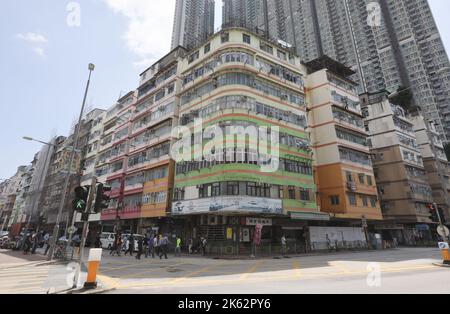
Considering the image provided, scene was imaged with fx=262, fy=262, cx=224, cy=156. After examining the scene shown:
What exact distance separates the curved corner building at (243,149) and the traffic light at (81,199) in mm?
14855

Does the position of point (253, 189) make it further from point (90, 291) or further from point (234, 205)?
point (90, 291)

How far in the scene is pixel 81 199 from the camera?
903cm

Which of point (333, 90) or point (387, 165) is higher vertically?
point (333, 90)

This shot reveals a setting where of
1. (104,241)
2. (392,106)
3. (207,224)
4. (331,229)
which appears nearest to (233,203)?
(207,224)

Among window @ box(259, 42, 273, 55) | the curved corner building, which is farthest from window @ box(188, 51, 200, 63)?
window @ box(259, 42, 273, 55)

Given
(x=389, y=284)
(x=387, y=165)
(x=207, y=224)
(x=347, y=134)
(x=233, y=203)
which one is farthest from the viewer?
(x=387, y=165)

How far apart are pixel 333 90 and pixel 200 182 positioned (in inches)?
903

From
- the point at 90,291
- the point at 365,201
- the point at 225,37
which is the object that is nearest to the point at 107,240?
the point at 90,291

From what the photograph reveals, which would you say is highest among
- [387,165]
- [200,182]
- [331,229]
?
[387,165]

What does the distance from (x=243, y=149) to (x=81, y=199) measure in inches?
683

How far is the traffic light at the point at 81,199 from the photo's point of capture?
885cm

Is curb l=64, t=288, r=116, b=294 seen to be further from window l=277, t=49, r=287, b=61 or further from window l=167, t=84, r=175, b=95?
window l=277, t=49, r=287, b=61

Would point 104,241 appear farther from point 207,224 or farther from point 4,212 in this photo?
point 4,212

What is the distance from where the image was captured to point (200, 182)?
26.2m
